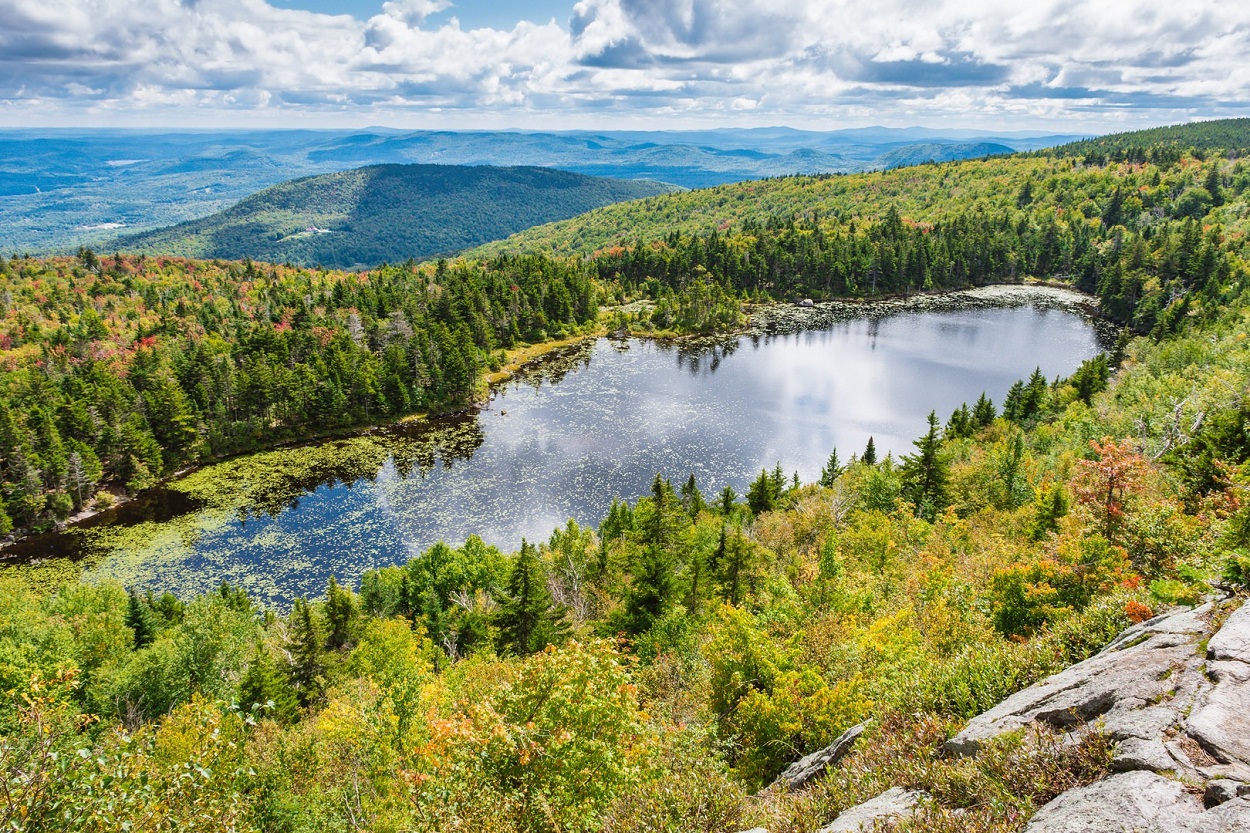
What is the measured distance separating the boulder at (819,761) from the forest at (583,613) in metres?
0.87

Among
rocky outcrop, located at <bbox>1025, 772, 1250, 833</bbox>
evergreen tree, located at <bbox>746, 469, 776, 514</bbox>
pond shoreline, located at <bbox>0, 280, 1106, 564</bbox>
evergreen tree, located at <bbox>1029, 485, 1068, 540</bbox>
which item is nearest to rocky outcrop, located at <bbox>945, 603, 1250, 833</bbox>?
rocky outcrop, located at <bbox>1025, 772, 1250, 833</bbox>

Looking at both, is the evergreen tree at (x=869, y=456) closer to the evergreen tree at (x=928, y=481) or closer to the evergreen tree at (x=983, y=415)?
the evergreen tree at (x=928, y=481)

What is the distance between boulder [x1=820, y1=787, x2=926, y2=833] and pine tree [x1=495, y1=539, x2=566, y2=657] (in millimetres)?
34822

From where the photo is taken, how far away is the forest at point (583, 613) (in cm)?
1416

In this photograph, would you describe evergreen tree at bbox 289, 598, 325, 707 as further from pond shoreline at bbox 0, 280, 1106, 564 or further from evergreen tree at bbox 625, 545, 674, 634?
pond shoreline at bbox 0, 280, 1106, 564

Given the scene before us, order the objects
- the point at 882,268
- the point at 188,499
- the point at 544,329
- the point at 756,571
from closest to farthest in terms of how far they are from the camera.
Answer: the point at 756,571 < the point at 188,499 < the point at 544,329 < the point at 882,268

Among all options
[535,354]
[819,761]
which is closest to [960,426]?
[819,761]

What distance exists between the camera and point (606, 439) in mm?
96000

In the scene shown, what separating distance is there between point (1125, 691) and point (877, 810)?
511cm

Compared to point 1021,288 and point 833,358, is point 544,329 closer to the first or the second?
point 833,358

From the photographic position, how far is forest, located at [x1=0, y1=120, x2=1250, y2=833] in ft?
46.5

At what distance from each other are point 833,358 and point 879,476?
231ft

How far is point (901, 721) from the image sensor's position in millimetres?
16359

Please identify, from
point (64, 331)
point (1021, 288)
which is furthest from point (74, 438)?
point (1021, 288)
